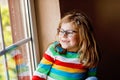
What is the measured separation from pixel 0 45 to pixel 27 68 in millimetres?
371

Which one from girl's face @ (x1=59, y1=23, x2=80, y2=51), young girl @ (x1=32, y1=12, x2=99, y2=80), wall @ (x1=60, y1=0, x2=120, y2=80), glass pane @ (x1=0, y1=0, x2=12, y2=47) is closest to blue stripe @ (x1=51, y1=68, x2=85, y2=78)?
young girl @ (x1=32, y1=12, x2=99, y2=80)

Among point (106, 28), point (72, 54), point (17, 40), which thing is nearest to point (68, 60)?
point (72, 54)

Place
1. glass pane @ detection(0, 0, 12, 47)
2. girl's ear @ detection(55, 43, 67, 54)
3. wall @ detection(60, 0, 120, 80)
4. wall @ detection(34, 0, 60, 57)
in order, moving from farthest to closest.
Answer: wall @ detection(60, 0, 120, 80) < wall @ detection(34, 0, 60, 57) < girl's ear @ detection(55, 43, 67, 54) < glass pane @ detection(0, 0, 12, 47)

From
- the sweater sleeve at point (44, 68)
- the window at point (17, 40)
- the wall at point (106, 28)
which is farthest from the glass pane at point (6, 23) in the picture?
the wall at point (106, 28)

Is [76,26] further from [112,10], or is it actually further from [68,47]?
[112,10]

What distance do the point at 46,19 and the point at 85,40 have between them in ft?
1.17

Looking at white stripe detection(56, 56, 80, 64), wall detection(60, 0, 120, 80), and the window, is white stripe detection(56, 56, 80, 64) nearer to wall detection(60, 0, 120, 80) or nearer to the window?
the window

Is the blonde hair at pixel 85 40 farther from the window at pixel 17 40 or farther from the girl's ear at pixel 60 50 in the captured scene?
the window at pixel 17 40

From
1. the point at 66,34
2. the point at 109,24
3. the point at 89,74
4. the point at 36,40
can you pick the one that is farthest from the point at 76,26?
the point at 109,24

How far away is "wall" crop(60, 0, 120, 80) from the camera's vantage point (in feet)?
5.87

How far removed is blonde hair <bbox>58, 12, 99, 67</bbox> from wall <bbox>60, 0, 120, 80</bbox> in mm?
380

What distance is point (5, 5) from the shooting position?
4.36 feet

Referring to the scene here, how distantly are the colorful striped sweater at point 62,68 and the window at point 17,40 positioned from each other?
143mm

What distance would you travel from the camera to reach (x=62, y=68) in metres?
1.36
